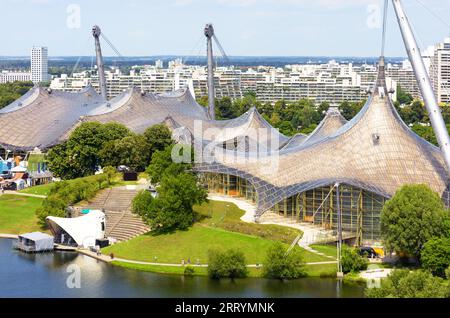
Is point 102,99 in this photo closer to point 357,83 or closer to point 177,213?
point 177,213

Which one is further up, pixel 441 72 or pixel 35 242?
pixel 441 72

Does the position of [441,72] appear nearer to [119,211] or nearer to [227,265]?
[119,211]

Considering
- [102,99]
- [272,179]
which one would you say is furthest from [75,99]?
[272,179]

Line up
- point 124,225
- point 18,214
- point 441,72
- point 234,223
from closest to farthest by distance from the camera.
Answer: point 234,223
point 124,225
point 18,214
point 441,72

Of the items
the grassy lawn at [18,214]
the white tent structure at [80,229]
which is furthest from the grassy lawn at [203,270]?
the grassy lawn at [18,214]

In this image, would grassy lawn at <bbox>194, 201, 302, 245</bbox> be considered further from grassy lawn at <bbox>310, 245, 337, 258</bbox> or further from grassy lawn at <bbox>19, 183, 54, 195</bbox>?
grassy lawn at <bbox>19, 183, 54, 195</bbox>

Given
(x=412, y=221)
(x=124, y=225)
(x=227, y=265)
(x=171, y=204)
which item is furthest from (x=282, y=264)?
(x=124, y=225)
